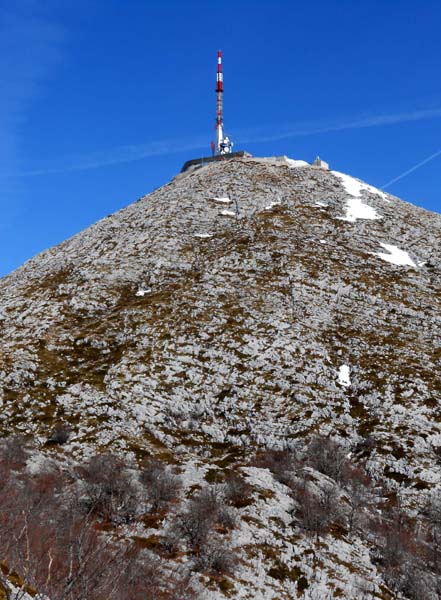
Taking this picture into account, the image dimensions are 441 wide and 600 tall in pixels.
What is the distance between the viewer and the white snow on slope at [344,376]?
4784cm

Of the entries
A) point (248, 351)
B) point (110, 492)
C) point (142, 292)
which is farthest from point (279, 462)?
point (142, 292)

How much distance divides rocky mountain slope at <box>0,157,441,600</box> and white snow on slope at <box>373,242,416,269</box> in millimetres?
564

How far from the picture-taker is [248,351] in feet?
169

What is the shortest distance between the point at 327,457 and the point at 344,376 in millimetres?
12240

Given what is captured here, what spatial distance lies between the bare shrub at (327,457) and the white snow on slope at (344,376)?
8.45 meters

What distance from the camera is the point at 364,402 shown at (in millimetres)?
45312

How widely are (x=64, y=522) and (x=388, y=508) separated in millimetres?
21524

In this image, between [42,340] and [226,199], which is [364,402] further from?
[226,199]

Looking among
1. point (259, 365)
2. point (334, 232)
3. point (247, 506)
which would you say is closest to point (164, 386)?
point (259, 365)

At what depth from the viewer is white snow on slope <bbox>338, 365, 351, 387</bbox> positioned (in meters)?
47.8

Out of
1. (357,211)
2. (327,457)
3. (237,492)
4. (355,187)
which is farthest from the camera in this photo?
(355,187)

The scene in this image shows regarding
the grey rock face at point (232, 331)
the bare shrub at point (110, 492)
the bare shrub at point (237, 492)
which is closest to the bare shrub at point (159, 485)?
the bare shrub at point (110, 492)

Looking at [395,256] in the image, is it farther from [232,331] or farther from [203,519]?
[203,519]

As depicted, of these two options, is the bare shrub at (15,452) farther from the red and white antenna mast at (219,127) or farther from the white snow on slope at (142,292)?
the red and white antenna mast at (219,127)
